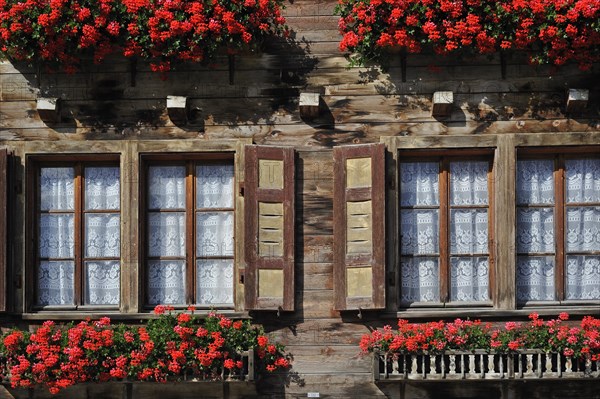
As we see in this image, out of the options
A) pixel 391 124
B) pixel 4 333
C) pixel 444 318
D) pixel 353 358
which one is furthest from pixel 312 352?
pixel 4 333

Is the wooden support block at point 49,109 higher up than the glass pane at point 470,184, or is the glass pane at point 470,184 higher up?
the wooden support block at point 49,109

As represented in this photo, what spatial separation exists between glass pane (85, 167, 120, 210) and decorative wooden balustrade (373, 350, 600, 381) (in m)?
3.40

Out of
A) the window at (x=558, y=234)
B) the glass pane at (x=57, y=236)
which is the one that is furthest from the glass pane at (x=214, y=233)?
the window at (x=558, y=234)

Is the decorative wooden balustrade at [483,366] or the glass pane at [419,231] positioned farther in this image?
the glass pane at [419,231]

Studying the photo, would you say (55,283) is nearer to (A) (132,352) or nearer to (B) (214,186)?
(A) (132,352)

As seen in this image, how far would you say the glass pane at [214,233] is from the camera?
465 inches

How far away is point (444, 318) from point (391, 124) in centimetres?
213

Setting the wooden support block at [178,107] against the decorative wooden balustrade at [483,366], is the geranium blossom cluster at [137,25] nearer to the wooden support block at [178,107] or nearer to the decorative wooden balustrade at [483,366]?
the wooden support block at [178,107]

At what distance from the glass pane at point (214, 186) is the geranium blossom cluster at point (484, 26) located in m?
1.93

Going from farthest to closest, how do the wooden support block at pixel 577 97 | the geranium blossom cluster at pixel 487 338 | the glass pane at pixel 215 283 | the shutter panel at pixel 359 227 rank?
1. the glass pane at pixel 215 283
2. the wooden support block at pixel 577 97
3. the shutter panel at pixel 359 227
4. the geranium blossom cluster at pixel 487 338

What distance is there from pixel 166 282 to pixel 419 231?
9.19 ft

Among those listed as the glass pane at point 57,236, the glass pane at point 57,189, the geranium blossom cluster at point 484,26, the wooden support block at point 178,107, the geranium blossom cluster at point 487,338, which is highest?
the geranium blossom cluster at point 484,26

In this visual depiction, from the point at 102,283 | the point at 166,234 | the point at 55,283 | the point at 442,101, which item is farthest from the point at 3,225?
the point at 442,101

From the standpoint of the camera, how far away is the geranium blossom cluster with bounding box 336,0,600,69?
11031 mm
